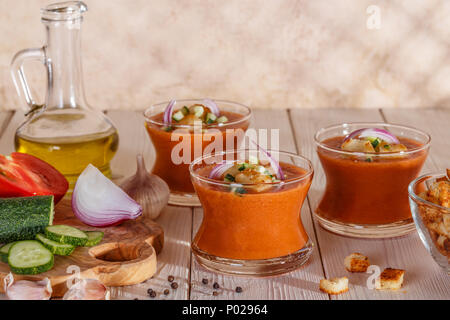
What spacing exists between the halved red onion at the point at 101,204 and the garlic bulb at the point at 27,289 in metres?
0.28

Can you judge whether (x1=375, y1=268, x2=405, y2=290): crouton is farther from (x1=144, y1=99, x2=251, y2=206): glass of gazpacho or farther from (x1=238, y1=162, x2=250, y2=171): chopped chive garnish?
(x1=144, y1=99, x2=251, y2=206): glass of gazpacho

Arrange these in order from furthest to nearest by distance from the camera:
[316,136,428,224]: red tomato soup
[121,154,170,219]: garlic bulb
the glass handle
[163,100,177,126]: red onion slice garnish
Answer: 1. the glass handle
2. [163,100,177,126]: red onion slice garnish
3. [121,154,170,219]: garlic bulb
4. [316,136,428,224]: red tomato soup

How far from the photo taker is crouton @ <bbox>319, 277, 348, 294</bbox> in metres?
1.47

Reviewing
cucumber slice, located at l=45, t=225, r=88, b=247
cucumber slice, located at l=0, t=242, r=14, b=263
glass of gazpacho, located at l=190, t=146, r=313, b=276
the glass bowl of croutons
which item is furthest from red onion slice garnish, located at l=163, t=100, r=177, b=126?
the glass bowl of croutons

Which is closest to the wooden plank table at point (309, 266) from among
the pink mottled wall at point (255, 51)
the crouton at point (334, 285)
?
the crouton at point (334, 285)

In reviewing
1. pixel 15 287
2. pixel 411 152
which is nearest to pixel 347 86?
pixel 411 152

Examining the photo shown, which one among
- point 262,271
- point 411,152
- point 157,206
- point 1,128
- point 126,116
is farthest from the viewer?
point 126,116

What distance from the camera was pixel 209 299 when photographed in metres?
1.47

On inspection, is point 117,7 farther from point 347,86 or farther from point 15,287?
point 15,287

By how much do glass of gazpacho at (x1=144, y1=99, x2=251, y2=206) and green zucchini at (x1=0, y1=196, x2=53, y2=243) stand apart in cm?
41

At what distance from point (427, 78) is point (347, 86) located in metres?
0.33

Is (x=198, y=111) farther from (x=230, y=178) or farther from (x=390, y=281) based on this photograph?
(x=390, y=281)

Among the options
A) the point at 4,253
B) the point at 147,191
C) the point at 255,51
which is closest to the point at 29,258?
the point at 4,253

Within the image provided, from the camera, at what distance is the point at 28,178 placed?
1765mm
